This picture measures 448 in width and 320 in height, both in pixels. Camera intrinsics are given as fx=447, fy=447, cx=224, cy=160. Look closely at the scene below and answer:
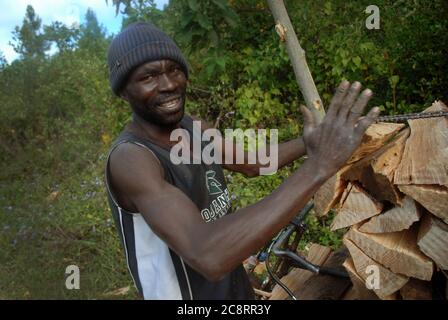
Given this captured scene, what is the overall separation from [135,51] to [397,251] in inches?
47.9

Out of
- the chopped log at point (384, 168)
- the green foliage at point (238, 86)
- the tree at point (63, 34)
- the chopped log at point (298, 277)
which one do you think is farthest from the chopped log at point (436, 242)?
the tree at point (63, 34)

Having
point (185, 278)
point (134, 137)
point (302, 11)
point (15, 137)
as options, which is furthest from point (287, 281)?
point (15, 137)

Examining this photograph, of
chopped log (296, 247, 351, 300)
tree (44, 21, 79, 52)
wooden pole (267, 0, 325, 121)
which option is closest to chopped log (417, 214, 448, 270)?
chopped log (296, 247, 351, 300)

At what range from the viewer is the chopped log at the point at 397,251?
1.67 meters

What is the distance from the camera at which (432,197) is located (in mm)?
1602

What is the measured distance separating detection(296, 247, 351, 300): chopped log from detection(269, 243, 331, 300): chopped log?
2.1 inches

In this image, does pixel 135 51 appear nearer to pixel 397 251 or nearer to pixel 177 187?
pixel 177 187

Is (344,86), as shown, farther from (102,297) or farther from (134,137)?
(102,297)

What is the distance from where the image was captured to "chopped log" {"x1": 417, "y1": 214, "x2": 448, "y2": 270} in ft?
5.36

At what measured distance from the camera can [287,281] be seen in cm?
239

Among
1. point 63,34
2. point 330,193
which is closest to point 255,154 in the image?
point 330,193

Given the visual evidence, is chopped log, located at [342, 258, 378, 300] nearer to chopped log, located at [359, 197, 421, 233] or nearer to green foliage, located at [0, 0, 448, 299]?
chopped log, located at [359, 197, 421, 233]

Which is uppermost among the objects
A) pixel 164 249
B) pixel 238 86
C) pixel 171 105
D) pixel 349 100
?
pixel 238 86

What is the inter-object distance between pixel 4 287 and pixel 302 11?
395 cm
